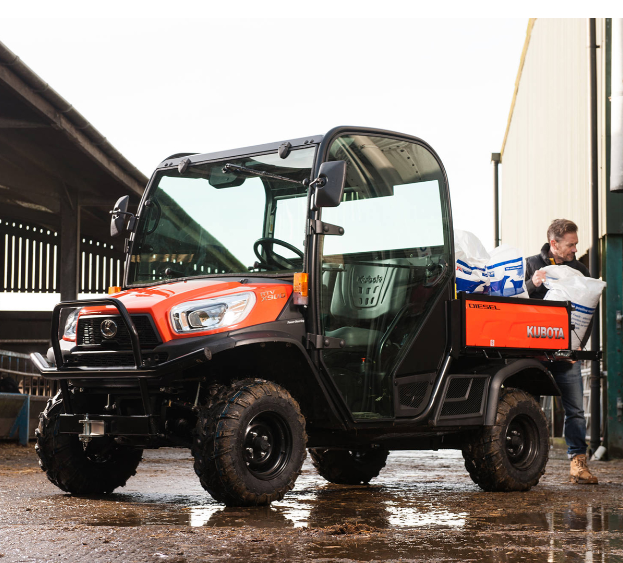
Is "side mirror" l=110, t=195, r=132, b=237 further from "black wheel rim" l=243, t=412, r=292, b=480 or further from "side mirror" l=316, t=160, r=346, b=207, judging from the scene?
"black wheel rim" l=243, t=412, r=292, b=480

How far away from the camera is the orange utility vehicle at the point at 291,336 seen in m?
6.16

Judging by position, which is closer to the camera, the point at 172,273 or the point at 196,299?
the point at 196,299

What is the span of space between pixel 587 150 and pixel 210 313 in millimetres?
8382

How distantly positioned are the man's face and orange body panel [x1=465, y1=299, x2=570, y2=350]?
68cm

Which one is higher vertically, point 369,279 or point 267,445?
point 369,279

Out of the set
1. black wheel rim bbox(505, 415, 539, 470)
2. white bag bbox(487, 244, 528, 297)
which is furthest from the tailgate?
black wheel rim bbox(505, 415, 539, 470)

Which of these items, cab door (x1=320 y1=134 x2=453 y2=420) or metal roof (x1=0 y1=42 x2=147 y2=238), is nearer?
cab door (x1=320 y1=134 x2=453 y2=420)

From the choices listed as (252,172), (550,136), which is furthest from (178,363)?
(550,136)

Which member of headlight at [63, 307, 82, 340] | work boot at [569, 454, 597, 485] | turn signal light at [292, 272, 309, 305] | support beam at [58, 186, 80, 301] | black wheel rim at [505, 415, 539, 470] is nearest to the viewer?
turn signal light at [292, 272, 309, 305]

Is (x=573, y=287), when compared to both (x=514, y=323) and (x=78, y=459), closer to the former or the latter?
(x=514, y=323)

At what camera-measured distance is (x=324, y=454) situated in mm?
8539

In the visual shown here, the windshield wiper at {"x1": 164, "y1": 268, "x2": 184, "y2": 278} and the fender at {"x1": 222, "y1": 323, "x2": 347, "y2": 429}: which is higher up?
the windshield wiper at {"x1": 164, "y1": 268, "x2": 184, "y2": 278}

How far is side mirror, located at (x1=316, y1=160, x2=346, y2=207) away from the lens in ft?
20.6

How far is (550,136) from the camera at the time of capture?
18.6 m
